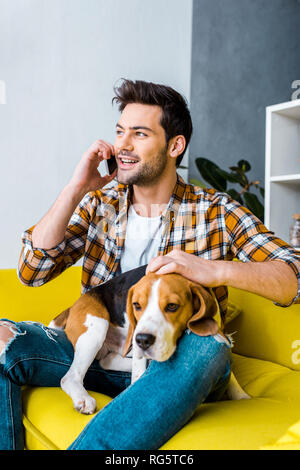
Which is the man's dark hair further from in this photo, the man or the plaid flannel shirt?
the plaid flannel shirt

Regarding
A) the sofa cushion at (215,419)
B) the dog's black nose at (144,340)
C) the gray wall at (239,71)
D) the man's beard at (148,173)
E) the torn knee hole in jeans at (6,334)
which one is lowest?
the sofa cushion at (215,419)

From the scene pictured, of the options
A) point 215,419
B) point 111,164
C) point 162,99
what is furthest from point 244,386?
point 162,99

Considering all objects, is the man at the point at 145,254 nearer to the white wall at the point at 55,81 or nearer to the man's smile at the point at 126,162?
the man's smile at the point at 126,162

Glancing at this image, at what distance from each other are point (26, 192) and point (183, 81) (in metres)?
1.54

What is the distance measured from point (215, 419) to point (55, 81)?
2.27m

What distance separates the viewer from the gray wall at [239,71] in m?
3.50

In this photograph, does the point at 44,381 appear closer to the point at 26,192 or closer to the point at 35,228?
the point at 35,228

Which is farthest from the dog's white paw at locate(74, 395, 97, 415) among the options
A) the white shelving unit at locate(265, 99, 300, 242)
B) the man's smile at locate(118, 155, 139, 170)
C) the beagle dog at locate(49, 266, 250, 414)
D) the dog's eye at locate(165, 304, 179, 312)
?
the white shelving unit at locate(265, 99, 300, 242)

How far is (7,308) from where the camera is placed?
1.85m

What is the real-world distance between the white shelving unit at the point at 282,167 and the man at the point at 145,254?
2.97 ft

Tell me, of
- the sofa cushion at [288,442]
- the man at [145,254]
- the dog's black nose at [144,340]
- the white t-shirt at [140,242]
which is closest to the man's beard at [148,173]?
the man at [145,254]

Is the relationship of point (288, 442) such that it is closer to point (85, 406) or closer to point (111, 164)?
point (85, 406)
